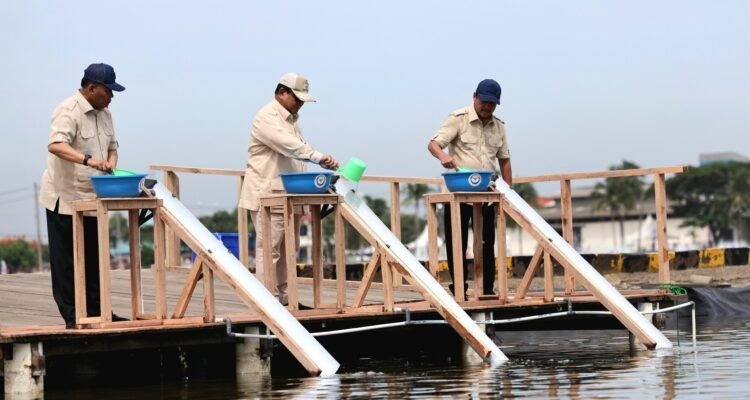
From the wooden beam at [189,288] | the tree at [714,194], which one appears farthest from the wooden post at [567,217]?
the tree at [714,194]

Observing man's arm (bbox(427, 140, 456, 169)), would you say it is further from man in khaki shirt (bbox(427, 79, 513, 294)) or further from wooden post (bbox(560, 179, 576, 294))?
wooden post (bbox(560, 179, 576, 294))

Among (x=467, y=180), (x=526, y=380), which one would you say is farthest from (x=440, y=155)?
(x=526, y=380)

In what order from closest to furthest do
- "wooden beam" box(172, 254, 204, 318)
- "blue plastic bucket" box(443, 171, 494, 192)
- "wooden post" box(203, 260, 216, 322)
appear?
"wooden post" box(203, 260, 216, 322)
"wooden beam" box(172, 254, 204, 318)
"blue plastic bucket" box(443, 171, 494, 192)

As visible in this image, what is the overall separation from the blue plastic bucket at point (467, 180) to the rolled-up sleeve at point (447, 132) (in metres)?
0.52

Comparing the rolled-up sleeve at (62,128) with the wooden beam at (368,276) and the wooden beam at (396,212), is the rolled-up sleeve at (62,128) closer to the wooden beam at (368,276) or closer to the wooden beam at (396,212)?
the wooden beam at (368,276)

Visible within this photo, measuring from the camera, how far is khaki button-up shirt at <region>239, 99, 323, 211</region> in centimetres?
919

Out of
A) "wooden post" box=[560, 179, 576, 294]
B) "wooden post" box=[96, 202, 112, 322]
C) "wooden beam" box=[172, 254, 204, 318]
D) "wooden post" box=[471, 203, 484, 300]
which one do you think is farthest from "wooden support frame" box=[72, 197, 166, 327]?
"wooden post" box=[560, 179, 576, 294]

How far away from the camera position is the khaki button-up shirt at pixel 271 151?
919 cm

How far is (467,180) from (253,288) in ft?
7.23

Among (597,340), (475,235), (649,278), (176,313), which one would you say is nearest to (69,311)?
(176,313)

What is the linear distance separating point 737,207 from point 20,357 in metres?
106

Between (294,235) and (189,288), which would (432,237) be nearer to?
(294,235)

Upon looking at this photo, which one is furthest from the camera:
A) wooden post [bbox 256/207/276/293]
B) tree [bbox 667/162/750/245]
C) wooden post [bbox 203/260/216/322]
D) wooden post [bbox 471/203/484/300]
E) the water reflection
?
A: tree [bbox 667/162/750/245]

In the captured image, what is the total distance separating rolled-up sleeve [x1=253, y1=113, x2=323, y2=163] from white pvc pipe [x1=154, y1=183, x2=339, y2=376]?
0.94 meters
